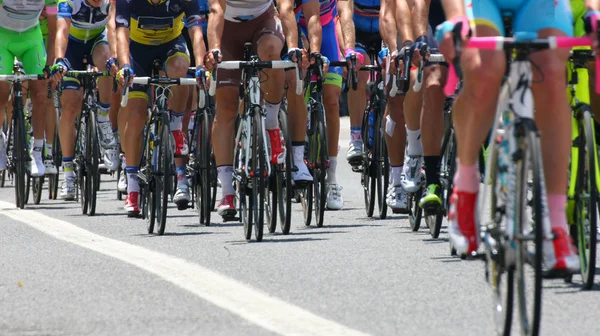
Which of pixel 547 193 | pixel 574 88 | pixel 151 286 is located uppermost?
pixel 574 88

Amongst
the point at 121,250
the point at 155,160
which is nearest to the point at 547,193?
the point at 121,250

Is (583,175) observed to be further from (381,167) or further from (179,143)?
(179,143)

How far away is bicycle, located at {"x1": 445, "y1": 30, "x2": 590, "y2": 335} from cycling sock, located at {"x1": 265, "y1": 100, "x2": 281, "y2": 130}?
169 inches

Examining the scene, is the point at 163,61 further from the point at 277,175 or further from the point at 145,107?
the point at 277,175

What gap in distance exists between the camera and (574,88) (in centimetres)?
709

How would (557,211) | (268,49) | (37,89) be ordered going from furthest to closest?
(37,89), (268,49), (557,211)

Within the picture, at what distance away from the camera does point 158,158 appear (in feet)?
33.2

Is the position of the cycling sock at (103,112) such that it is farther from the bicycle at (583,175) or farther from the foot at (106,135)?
the bicycle at (583,175)

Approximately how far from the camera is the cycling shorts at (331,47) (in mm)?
11883

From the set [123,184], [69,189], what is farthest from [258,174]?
[69,189]

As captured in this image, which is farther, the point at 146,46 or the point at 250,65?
the point at 146,46

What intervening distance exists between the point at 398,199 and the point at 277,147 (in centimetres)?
121

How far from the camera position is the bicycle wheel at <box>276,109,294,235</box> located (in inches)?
368

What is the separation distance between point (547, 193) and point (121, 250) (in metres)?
3.92
